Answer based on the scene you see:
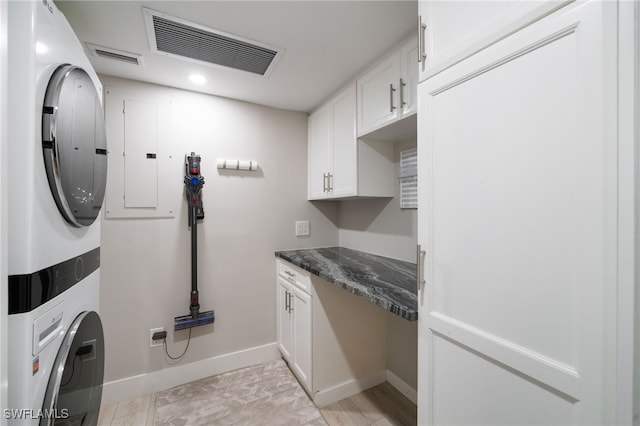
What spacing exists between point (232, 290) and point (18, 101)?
176cm

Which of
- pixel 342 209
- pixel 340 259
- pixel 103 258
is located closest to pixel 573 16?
pixel 340 259

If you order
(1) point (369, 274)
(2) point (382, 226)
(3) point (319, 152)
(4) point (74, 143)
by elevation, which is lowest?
(1) point (369, 274)

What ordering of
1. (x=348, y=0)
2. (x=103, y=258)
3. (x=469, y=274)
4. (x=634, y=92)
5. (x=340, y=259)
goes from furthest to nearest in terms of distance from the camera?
(x=340, y=259) → (x=103, y=258) → (x=348, y=0) → (x=469, y=274) → (x=634, y=92)

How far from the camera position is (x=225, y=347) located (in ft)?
6.86

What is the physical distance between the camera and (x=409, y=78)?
1.36 m

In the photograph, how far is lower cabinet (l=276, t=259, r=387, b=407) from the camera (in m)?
1.68

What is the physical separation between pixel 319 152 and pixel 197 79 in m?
1.05

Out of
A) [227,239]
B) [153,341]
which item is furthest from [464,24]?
[153,341]

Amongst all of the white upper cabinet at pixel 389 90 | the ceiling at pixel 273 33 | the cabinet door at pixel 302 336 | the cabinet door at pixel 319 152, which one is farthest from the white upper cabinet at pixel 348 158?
the cabinet door at pixel 302 336

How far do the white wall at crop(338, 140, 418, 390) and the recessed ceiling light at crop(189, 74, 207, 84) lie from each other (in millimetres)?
1467

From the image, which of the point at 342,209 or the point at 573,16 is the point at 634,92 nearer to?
the point at 573,16

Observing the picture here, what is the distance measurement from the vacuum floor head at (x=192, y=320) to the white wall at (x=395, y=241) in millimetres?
1344

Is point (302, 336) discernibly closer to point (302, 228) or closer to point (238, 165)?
point (302, 228)

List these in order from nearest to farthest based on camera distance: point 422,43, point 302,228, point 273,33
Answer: point 422,43 → point 273,33 → point 302,228
